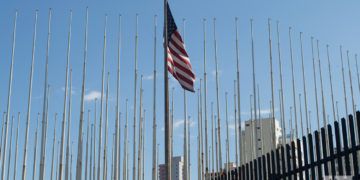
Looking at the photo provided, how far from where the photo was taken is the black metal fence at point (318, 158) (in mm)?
8828

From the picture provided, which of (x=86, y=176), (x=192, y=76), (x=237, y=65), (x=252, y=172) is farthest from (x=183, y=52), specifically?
(x=86, y=176)

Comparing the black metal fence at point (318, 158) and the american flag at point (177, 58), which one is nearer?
the black metal fence at point (318, 158)

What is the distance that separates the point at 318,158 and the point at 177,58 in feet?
20.4

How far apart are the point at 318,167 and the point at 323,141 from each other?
58 centimetres

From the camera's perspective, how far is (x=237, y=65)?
77.1ft

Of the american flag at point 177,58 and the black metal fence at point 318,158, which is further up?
the american flag at point 177,58

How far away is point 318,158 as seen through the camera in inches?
372

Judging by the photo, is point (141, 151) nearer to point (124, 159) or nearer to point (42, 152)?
point (124, 159)

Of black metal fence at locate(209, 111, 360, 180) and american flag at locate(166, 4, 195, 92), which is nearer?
black metal fence at locate(209, 111, 360, 180)

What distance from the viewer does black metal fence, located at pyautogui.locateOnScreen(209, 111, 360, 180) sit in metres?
8.83

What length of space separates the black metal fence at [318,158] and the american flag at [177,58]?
13.7ft

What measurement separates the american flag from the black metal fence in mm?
4167

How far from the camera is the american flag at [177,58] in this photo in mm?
14484

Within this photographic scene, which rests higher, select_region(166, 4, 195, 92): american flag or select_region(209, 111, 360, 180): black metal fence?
select_region(166, 4, 195, 92): american flag
